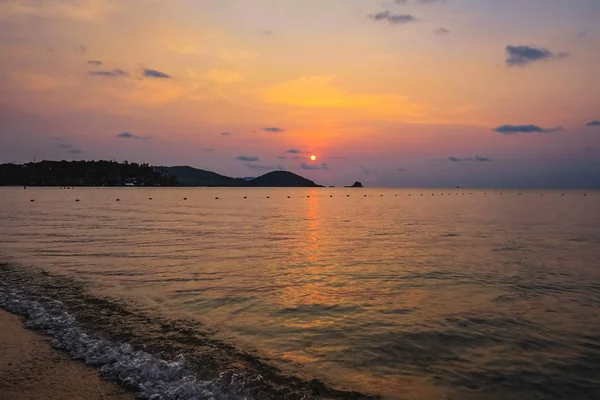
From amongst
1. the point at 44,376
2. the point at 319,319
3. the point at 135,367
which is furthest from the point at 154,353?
the point at 319,319

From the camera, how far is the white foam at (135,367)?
9.23 metres

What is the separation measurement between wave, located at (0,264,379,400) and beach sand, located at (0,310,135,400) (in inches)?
12.6

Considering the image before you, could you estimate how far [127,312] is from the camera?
15.2 m

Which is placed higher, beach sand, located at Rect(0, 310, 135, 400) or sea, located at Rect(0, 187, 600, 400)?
beach sand, located at Rect(0, 310, 135, 400)

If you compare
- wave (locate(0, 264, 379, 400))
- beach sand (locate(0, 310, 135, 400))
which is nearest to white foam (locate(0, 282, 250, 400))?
wave (locate(0, 264, 379, 400))

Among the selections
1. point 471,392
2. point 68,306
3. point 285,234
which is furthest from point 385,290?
point 285,234

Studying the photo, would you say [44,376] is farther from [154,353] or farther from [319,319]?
[319,319]

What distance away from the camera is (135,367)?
33.8 ft

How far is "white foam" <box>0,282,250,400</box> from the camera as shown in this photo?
363 inches

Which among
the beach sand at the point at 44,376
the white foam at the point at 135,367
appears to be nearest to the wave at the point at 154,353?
the white foam at the point at 135,367

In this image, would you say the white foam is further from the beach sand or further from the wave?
the beach sand

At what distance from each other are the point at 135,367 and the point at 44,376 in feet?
6.35

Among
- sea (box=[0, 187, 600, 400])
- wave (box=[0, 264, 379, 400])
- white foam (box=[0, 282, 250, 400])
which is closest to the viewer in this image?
white foam (box=[0, 282, 250, 400])

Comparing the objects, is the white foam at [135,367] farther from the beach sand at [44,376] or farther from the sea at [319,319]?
the beach sand at [44,376]
